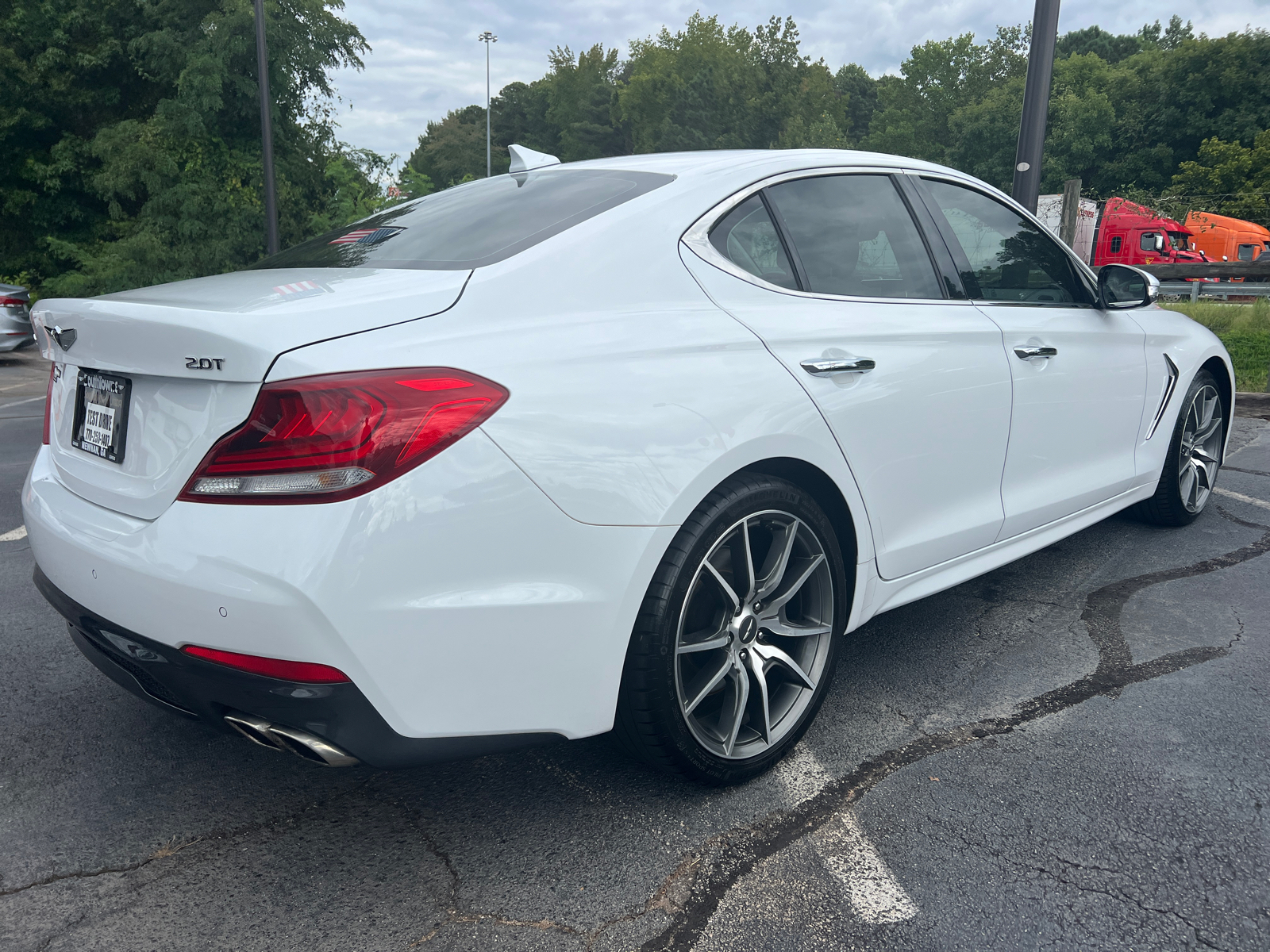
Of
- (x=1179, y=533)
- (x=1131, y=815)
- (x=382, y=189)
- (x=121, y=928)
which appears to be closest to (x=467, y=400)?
(x=121, y=928)

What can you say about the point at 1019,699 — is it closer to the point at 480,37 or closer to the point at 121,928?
the point at 121,928

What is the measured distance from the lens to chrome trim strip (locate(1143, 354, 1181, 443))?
160 inches

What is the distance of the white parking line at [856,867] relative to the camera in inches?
77.6

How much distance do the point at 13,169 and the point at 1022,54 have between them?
6933 cm

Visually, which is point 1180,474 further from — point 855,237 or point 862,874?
point 862,874

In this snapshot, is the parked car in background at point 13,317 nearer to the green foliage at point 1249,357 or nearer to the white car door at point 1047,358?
the white car door at point 1047,358

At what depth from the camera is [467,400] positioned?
71.6 inches

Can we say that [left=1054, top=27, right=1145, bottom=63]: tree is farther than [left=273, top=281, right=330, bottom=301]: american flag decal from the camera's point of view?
Yes

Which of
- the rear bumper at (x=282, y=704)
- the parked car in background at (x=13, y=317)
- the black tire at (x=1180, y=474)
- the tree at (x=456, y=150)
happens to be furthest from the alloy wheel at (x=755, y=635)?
the tree at (x=456, y=150)

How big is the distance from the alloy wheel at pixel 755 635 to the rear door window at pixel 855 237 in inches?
29.2

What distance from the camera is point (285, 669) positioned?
175 cm

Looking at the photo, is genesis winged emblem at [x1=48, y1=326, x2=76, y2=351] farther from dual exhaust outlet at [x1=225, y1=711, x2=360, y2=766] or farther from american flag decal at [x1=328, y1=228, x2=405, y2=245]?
dual exhaust outlet at [x1=225, y1=711, x2=360, y2=766]

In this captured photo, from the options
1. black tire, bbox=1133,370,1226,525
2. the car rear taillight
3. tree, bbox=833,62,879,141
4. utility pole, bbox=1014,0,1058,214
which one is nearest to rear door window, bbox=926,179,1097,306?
black tire, bbox=1133,370,1226,525

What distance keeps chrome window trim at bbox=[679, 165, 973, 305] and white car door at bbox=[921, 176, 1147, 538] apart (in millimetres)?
240
